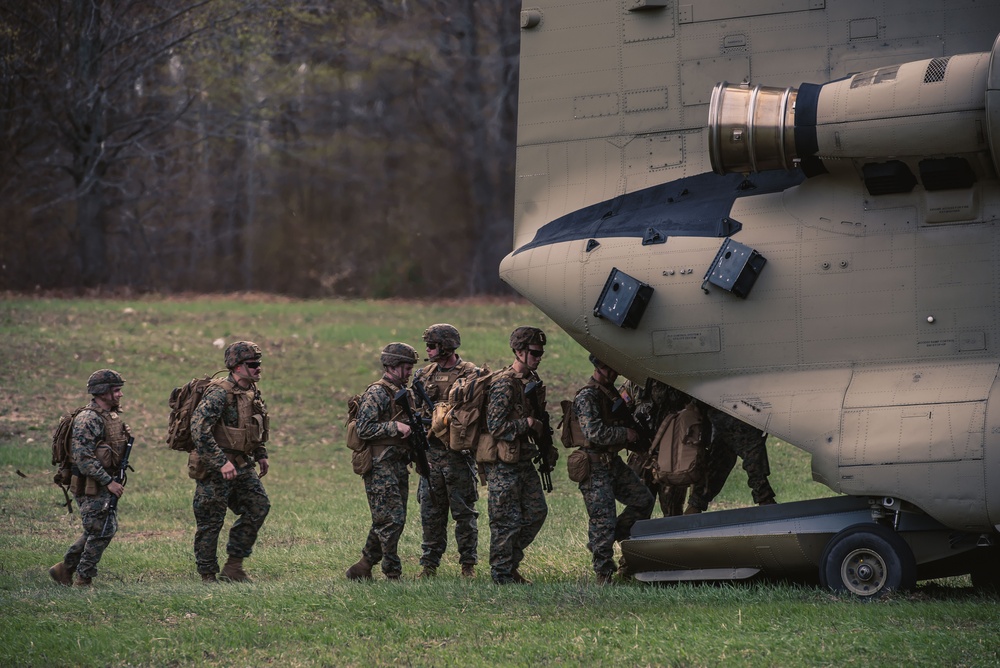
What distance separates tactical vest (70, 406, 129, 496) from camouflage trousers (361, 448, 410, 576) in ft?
6.74

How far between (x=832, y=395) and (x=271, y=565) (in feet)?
17.9

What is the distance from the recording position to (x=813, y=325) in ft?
30.1

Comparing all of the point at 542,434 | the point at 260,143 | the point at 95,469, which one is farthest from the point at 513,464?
the point at 260,143

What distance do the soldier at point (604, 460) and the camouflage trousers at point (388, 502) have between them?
1527 millimetres

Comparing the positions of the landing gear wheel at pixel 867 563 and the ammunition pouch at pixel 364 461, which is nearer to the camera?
the landing gear wheel at pixel 867 563

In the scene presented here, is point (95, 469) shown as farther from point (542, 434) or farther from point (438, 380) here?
point (542, 434)

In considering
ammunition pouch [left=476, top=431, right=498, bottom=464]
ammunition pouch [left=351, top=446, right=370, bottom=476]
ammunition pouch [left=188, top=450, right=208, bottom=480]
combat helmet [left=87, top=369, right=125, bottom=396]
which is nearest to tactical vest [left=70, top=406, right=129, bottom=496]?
combat helmet [left=87, top=369, right=125, bottom=396]

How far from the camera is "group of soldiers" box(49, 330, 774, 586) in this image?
32.8ft

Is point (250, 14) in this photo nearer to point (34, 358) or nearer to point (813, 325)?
point (34, 358)

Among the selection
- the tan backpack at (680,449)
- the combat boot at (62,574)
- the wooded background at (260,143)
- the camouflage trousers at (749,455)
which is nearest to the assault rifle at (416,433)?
the tan backpack at (680,449)

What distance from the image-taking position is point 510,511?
10031 millimetres

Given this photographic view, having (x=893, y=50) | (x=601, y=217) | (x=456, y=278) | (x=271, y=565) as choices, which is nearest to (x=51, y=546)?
(x=271, y=565)

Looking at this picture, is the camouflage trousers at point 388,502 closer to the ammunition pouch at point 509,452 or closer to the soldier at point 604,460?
the ammunition pouch at point 509,452

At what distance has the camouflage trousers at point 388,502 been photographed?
10195 mm
